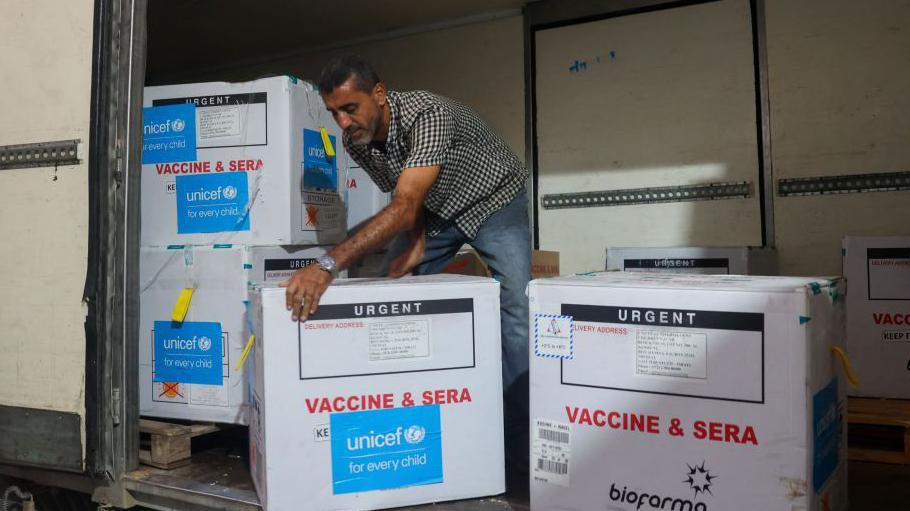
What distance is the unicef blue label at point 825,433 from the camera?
137cm

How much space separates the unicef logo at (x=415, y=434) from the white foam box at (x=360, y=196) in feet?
4.63

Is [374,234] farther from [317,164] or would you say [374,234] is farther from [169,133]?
[169,133]

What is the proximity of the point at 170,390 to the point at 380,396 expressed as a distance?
105cm

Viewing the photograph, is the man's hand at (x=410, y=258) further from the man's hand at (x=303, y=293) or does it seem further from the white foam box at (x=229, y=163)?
the man's hand at (x=303, y=293)

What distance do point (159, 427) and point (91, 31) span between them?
135 centimetres

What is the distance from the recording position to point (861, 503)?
188 centimetres

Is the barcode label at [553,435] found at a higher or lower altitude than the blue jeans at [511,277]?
lower

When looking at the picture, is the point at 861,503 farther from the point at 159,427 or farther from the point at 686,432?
the point at 159,427

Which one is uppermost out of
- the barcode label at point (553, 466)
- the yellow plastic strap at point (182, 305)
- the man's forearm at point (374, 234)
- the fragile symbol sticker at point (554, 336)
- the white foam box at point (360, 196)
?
the white foam box at point (360, 196)

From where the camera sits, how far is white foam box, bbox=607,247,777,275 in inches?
123

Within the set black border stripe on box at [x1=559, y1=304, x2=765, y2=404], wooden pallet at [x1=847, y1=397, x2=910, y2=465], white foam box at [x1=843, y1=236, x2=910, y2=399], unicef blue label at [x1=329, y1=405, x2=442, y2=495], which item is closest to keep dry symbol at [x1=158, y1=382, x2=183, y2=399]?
unicef blue label at [x1=329, y1=405, x2=442, y2=495]

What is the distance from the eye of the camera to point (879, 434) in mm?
2479

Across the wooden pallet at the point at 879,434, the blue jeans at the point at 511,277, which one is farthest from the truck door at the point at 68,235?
the wooden pallet at the point at 879,434

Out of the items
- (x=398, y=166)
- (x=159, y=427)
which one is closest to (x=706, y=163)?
(x=398, y=166)
